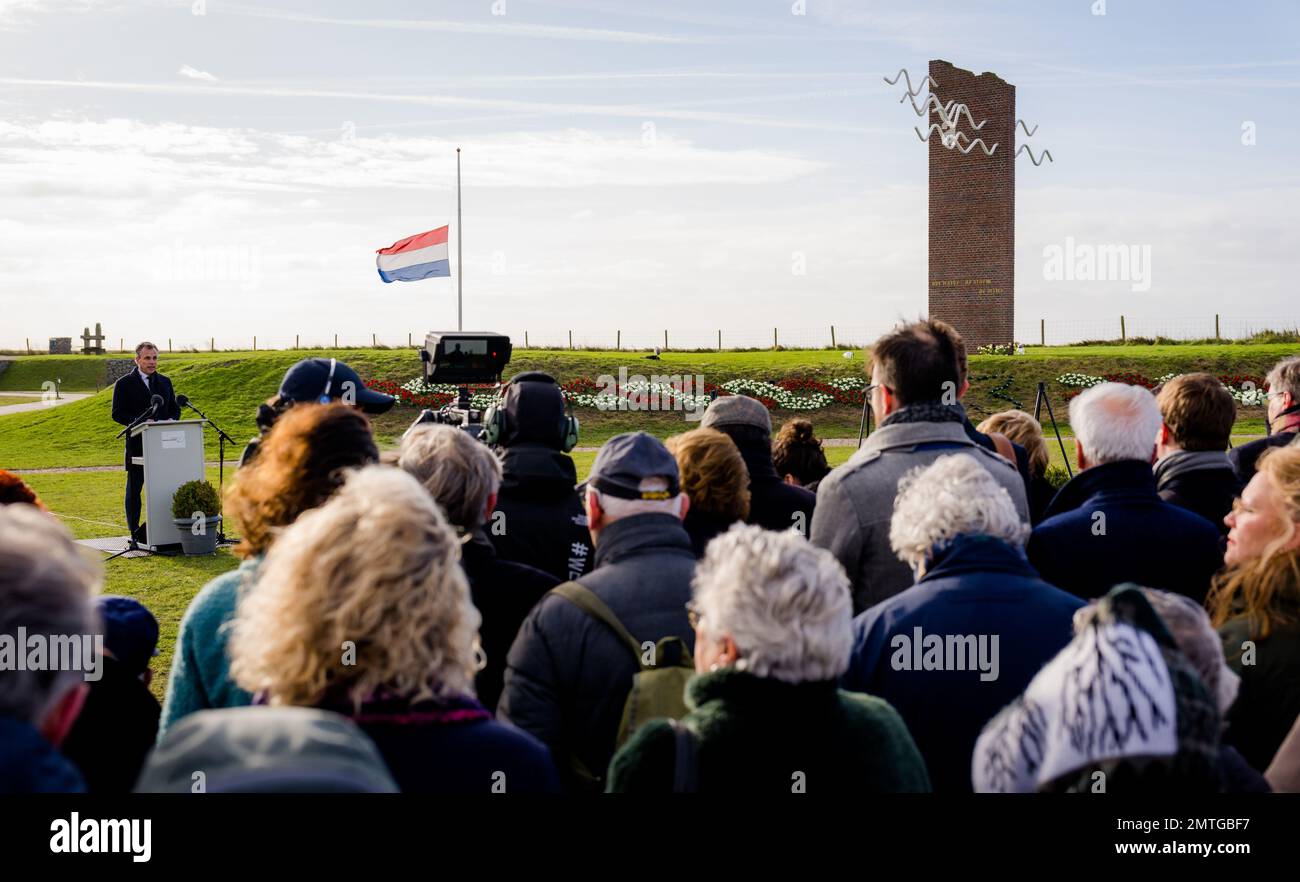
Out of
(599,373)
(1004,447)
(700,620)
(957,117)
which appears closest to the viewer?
(700,620)

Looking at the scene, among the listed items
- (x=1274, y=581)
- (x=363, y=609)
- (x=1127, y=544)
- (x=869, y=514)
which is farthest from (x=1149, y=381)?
(x=363, y=609)

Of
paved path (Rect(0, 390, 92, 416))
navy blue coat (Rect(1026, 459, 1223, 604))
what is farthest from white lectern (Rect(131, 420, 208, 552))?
paved path (Rect(0, 390, 92, 416))

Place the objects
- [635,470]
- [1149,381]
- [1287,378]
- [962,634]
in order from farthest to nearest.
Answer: [1149,381], [1287,378], [635,470], [962,634]

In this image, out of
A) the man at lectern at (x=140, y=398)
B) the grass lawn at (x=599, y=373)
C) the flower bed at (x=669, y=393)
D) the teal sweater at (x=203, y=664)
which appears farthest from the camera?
the flower bed at (x=669, y=393)


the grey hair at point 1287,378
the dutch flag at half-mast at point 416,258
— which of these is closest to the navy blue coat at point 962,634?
the grey hair at point 1287,378

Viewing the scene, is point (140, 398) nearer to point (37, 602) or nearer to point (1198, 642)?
point (37, 602)

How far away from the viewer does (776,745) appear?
211cm

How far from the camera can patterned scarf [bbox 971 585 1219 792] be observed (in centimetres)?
165

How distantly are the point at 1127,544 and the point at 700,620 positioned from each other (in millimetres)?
2270

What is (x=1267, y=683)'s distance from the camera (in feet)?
9.47

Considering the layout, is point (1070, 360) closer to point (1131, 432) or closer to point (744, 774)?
point (1131, 432)

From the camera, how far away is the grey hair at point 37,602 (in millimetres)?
1595

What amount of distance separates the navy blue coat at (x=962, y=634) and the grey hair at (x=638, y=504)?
0.72 meters

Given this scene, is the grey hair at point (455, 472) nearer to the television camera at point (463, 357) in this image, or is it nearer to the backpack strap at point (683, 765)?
the backpack strap at point (683, 765)
